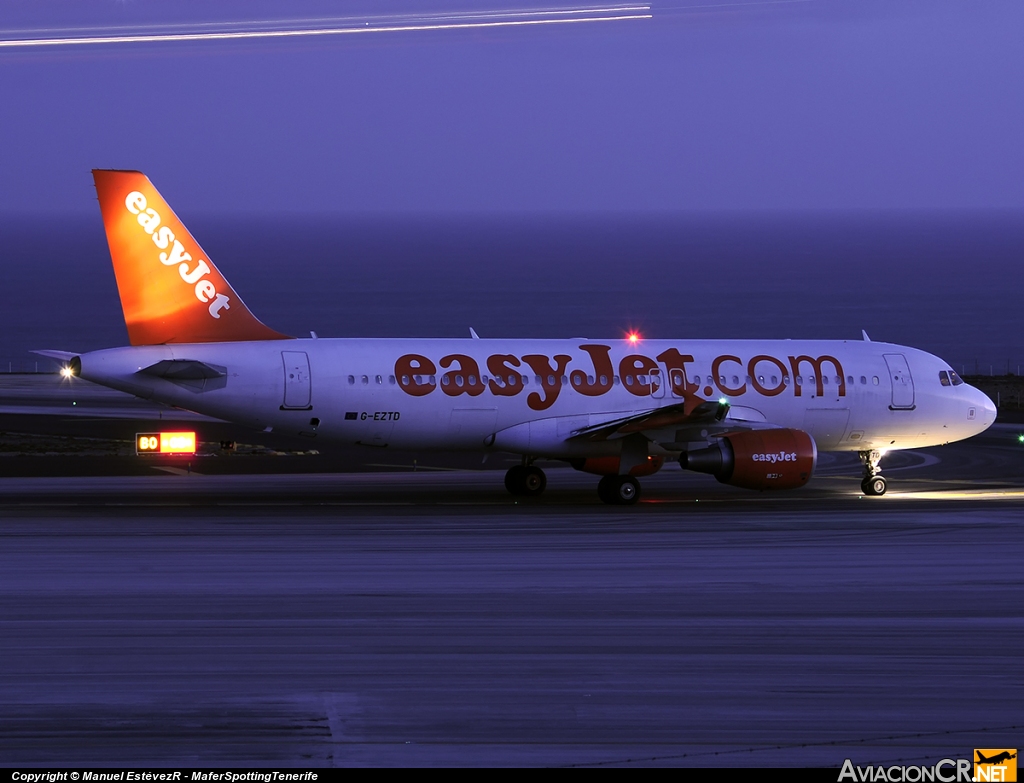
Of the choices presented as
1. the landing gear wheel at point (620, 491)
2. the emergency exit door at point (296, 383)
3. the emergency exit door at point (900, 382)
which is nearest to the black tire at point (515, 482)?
the landing gear wheel at point (620, 491)

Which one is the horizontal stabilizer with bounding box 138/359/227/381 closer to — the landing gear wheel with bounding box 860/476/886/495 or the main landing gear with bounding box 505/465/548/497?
the main landing gear with bounding box 505/465/548/497

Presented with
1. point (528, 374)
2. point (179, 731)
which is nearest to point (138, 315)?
point (528, 374)

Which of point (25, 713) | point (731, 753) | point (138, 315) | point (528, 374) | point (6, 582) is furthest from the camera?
point (528, 374)

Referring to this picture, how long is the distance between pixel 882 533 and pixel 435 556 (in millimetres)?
9002

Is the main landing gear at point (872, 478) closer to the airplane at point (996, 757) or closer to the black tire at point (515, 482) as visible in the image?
the black tire at point (515, 482)

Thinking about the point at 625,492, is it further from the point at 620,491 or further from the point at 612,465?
the point at 612,465

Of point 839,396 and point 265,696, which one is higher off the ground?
point 839,396

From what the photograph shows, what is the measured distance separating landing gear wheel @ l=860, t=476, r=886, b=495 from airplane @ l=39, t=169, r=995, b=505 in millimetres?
305

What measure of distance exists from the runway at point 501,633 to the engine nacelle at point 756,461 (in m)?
0.75

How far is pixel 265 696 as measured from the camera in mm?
Answer: 15383

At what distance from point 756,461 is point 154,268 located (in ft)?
44.0

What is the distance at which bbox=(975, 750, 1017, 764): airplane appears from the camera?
512 inches

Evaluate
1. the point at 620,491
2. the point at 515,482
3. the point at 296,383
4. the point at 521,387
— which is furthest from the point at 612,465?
the point at 296,383

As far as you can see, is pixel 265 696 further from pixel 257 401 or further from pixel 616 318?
pixel 616 318
